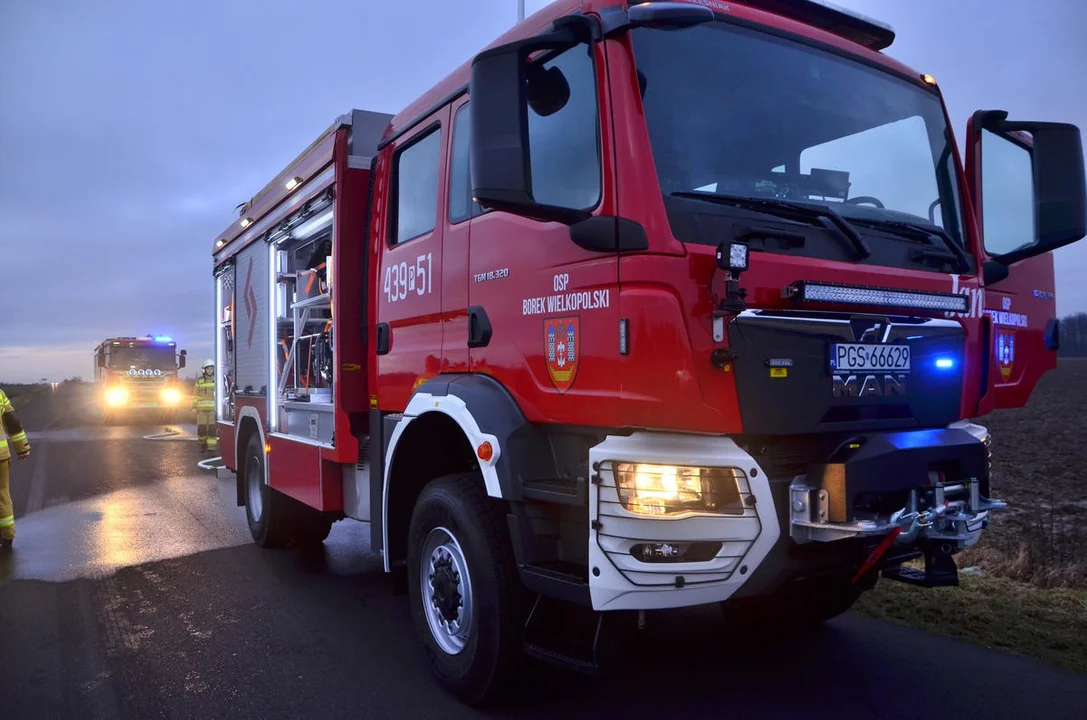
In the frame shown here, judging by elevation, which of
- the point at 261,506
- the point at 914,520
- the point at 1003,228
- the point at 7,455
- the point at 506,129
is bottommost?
the point at 261,506

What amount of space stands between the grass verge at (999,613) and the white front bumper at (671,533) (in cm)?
227

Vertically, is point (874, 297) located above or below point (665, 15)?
below

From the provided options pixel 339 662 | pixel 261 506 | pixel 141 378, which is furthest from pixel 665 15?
pixel 141 378

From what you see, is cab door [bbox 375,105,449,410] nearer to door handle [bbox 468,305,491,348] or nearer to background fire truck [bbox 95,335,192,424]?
door handle [bbox 468,305,491,348]

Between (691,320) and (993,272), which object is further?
(993,272)

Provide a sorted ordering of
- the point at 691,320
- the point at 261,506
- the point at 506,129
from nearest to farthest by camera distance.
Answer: the point at 691,320, the point at 506,129, the point at 261,506

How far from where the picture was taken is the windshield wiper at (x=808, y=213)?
122 inches

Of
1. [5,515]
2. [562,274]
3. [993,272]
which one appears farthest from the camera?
[5,515]

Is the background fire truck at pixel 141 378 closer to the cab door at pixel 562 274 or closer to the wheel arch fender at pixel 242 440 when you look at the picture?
the wheel arch fender at pixel 242 440

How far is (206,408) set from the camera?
53.6 feet

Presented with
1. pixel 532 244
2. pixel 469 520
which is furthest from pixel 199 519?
pixel 532 244

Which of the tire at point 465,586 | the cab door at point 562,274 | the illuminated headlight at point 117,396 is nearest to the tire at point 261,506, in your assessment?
the tire at point 465,586

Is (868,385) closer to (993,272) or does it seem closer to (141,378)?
(993,272)

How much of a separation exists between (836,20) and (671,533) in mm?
2500
